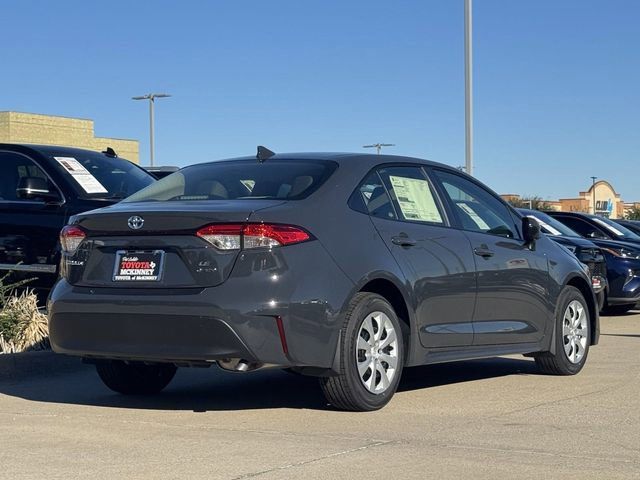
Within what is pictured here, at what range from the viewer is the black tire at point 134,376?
7895mm

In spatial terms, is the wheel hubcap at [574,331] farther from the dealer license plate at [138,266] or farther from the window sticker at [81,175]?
the window sticker at [81,175]

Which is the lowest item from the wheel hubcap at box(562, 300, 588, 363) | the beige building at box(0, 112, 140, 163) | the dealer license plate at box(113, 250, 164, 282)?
the wheel hubcap at box(562, 300, 588, 363)

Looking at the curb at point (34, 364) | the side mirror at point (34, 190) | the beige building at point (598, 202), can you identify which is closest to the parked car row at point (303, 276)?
the curb at point (34, 364)

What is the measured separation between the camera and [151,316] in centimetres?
664

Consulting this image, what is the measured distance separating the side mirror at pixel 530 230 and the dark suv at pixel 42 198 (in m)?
3.82

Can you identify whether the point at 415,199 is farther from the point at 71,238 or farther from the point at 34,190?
the point at 34,190

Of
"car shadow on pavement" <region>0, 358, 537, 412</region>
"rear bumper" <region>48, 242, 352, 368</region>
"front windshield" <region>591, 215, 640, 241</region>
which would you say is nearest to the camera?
"rear bumper" <region>48, 242, 352, 368</region>

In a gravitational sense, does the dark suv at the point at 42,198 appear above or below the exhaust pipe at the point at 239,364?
above

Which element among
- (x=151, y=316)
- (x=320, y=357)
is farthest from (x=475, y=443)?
(x=151, y=316)

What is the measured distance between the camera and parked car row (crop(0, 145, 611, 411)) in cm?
657

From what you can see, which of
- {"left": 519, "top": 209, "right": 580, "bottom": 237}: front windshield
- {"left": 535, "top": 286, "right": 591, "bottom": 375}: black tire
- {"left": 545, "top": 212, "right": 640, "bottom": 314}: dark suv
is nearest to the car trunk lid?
{"left": 535, "top": 286, "right": 591, "bottom": 375}: black tire

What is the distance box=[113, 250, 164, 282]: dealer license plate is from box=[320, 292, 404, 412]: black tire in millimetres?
1172

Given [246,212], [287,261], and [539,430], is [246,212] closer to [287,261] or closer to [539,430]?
[287,261]

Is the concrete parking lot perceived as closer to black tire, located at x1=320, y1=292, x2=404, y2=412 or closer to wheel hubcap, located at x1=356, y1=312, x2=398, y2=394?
black tire, located at x1=320, y1=292, x2=404, y2=412
